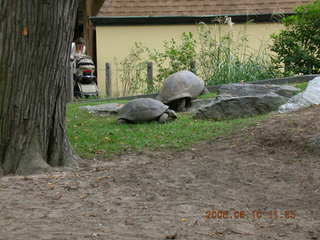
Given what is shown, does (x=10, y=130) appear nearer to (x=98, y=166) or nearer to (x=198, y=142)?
(x=98, y=166)

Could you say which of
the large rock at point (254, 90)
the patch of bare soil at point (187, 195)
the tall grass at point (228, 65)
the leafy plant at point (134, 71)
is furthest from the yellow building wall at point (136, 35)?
the patch of bare soil at point (187, 195)

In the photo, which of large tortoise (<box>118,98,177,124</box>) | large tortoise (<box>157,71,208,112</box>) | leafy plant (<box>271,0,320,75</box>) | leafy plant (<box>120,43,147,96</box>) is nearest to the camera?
large tortoise (<box>118,98,177,124</box>)

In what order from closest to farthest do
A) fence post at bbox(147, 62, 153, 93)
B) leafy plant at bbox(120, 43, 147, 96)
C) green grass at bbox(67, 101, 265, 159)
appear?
1. green grass at bbox(67, 101, 265, 159)
2. fence post at bbox(147, 62, 153, 93)
3. leafy plant at bbox(120, 43, 147, 96)

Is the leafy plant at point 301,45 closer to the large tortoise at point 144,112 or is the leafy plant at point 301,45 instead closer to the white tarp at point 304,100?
the white tarp at point 304,100

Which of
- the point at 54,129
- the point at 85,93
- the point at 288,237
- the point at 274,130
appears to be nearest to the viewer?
the point at 288,237

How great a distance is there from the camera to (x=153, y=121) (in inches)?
407

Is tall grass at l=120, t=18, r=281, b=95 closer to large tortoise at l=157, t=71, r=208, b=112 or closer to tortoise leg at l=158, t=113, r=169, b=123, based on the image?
large tortoise at l=157, t=71, r=208, b=112

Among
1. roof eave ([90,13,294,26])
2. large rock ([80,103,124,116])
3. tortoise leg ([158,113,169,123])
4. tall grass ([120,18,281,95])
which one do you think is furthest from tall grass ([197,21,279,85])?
tortoise leg ([158,113,169,123])

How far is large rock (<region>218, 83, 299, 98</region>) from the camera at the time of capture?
36.7 feet

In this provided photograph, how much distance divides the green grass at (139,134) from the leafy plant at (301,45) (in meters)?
5.08

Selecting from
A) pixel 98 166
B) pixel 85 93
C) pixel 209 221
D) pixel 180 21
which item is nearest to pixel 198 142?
pixel 98 166

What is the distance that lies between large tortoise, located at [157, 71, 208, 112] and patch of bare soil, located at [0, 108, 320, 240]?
3.27 m

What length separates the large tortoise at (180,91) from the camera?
457 inches

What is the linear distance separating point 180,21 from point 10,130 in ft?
39.0
